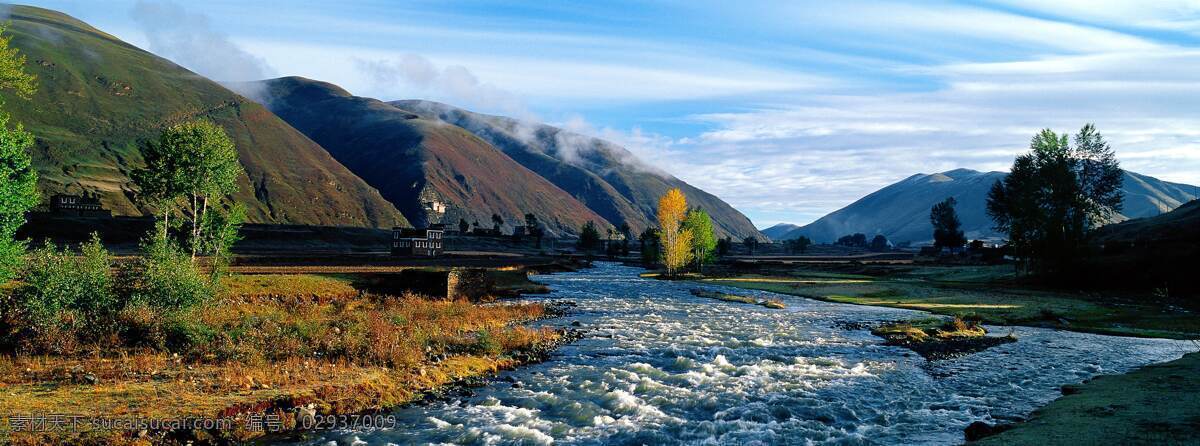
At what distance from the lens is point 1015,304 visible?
210 feet

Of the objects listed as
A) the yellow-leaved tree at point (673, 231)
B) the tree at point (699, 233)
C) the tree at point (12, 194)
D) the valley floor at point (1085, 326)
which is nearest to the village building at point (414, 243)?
the yellow-leaved tree at point (673, 231)

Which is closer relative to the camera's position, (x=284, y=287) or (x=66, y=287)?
(x=66, y=287)

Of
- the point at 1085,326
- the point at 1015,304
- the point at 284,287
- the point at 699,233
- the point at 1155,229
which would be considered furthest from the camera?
the point at 1155,229

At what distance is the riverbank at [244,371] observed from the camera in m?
18.4

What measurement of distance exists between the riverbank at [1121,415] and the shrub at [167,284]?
36.4 m

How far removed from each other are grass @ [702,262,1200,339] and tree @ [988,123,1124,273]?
6517 mm

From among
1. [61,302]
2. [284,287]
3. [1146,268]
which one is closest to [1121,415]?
[61,302]

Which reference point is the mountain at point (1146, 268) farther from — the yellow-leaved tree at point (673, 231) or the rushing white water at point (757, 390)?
the yellow-leaved tree at point (673, 231)

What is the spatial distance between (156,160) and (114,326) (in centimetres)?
5035

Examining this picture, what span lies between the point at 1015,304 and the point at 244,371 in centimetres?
6756

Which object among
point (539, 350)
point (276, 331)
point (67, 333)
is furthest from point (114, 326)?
point (539, 350)

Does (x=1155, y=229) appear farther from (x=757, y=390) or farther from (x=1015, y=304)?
(x=757, y=390)

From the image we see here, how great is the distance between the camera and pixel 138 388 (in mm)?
21234

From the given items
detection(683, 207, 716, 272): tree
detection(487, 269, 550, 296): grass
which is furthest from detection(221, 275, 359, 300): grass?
detection(683, 207, 716, 272): tree
